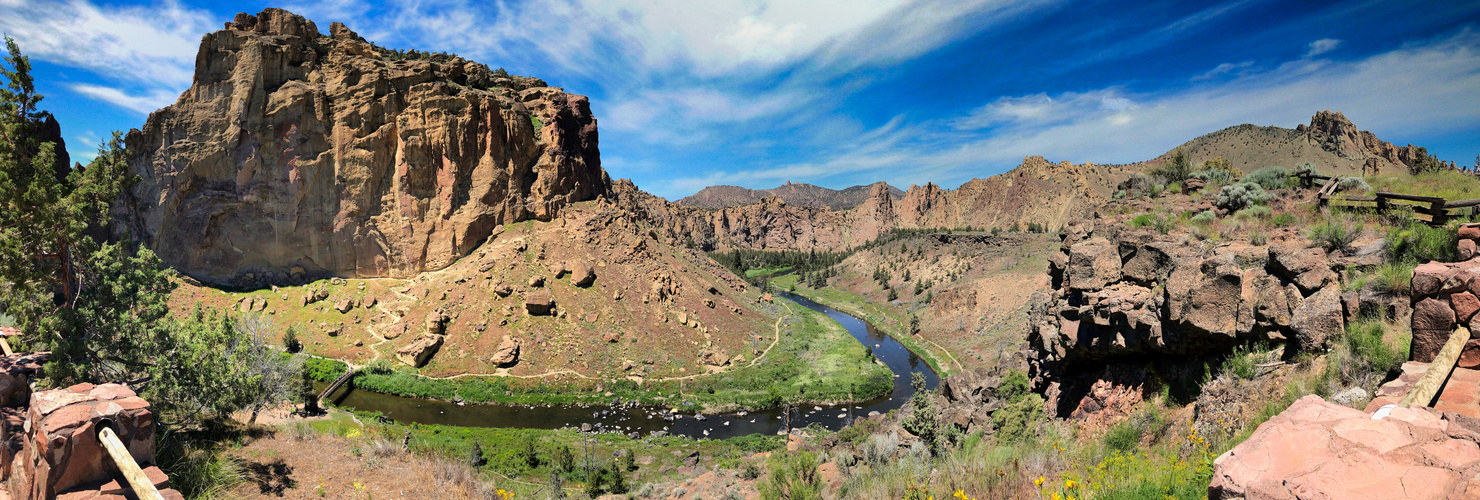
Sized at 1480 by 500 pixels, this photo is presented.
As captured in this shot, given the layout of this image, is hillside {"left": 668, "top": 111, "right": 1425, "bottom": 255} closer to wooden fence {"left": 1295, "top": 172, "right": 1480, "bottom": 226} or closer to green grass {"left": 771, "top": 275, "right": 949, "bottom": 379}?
wooden fence {"left": 1295, "top": 172, "right": 1480, "bottom": 226}

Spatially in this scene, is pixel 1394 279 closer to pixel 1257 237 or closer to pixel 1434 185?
pixel 1257 237

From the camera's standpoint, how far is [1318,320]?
6.82 m

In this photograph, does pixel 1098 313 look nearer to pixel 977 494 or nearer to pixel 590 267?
pixel 977 494

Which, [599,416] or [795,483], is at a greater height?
[795,483]

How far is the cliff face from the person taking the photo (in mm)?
38750

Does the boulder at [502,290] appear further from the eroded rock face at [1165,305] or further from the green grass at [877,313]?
the eroded rock face at [1165,305]

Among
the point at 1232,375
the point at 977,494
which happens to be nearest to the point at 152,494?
the point at 977,494

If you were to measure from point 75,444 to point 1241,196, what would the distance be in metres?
19.6

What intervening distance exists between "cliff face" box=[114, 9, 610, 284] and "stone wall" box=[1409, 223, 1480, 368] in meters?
44.7

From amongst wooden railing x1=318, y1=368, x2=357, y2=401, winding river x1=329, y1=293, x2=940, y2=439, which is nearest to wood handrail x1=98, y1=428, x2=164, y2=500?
winding river x1=329, y1=293, x2=940, y2=439

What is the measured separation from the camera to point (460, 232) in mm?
41031

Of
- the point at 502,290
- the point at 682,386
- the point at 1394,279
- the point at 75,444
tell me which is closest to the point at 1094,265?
the point at 1394,279

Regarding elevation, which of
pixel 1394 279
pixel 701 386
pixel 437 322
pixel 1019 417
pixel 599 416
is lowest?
pixel 599 416

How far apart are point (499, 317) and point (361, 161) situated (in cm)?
1665
